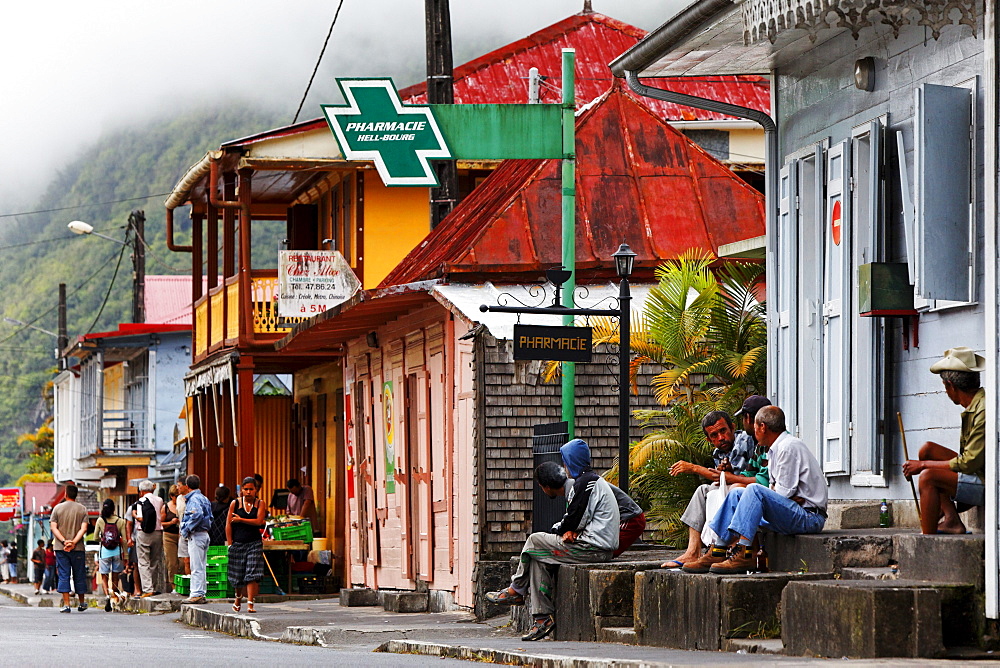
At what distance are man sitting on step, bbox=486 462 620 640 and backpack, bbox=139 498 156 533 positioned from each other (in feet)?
35.5

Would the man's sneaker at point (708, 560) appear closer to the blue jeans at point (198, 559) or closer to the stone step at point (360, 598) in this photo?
the stone step at point (360, 598)

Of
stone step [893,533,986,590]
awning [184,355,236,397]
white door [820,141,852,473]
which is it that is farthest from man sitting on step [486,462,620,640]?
awning [184,355,236,397]

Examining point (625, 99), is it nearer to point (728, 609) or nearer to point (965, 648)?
point (728, 609)

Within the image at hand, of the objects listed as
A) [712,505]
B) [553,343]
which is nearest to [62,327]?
[553,343]

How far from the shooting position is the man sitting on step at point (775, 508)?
1073cm

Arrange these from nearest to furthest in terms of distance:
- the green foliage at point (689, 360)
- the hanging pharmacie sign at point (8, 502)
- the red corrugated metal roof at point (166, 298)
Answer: the green foliage at point (689, 360) < the red corrugated metal roof at point (166, 298) < the hanging pharmacie sign at point (8, 502)

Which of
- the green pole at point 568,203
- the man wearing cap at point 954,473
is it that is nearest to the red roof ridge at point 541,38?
the green pole at point 568,203

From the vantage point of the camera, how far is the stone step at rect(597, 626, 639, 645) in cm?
1143

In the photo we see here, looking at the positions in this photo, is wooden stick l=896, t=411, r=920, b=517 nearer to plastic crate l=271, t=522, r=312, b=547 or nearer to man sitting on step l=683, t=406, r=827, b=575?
man sitting on step l=683, t=406, r=827, b=575

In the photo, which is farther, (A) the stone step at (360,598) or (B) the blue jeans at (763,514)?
(A) the stone step at (360,598)

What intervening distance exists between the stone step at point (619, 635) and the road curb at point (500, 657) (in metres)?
0.83

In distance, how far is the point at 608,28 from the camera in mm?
26969

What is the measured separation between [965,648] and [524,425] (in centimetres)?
813

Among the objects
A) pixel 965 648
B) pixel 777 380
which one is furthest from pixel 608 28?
pixel 965 648
